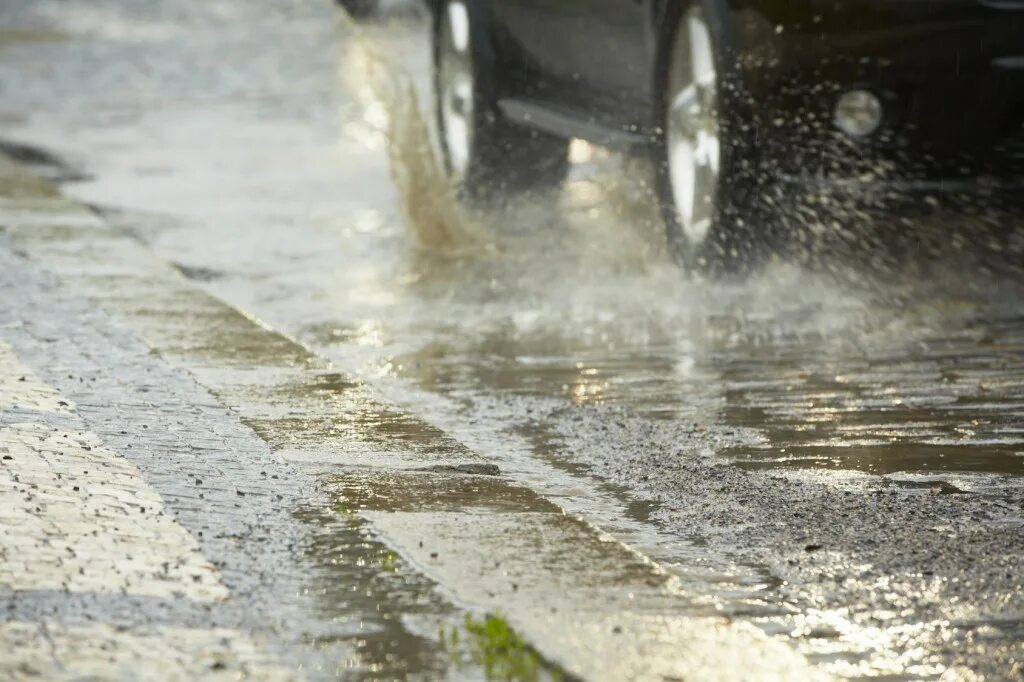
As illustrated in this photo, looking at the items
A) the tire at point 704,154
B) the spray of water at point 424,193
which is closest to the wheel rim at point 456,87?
the spray of water at point 424,193

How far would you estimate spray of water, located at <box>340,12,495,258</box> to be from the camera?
8.68m

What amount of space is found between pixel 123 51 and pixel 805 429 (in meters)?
13.0

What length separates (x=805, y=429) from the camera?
5.43 meters

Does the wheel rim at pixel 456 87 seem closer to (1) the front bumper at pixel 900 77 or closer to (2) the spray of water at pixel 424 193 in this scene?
(2) the spray of water at pixel 424 193

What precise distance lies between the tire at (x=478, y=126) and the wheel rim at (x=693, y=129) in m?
1.80

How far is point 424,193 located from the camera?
9578 millimetres

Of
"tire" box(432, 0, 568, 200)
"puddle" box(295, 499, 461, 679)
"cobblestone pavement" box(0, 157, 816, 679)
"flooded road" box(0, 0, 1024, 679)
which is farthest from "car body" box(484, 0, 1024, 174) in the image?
"puddle" box(295, 499, 461, 679)

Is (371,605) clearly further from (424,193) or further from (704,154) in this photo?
(424,193)

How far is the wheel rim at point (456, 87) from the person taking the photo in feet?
30.5

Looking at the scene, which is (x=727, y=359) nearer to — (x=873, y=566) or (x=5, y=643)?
(x=873, y=566)

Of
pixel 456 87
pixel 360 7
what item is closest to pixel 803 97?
pixel 456 87

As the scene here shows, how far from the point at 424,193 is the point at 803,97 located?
3111mm

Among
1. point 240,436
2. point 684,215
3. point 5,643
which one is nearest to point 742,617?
point 5,643

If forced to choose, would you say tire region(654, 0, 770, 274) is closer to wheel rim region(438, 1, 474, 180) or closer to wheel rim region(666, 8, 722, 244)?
wheel rim region(666, 8, 722, 244)
